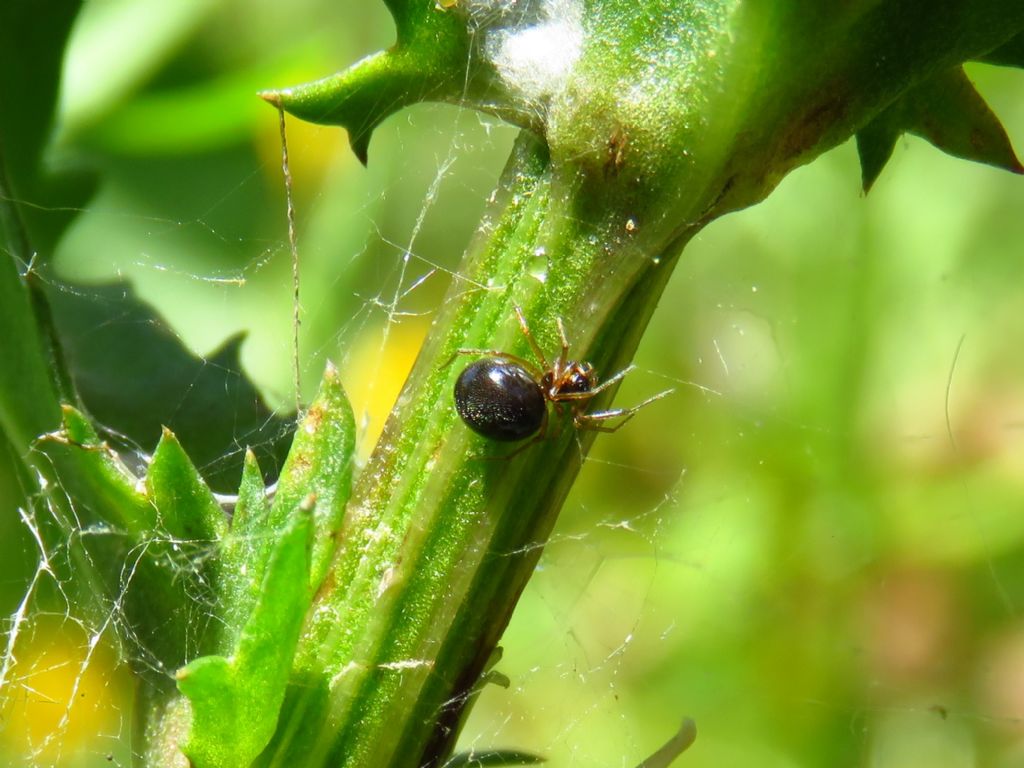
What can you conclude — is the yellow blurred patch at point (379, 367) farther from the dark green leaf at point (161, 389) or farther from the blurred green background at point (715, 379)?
the dark green leaf at point (161, 389)

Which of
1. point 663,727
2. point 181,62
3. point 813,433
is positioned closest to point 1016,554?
point 813,433

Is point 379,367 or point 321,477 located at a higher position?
point 321,477

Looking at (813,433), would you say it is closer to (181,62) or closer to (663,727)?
(663,727)

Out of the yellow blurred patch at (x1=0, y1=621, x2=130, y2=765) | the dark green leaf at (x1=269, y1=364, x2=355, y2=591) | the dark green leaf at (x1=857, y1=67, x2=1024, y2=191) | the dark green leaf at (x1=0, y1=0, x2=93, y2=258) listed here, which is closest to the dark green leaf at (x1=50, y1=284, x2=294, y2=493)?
the dark green leaf at (x1=0, y1=0, x2=93, y2=258)

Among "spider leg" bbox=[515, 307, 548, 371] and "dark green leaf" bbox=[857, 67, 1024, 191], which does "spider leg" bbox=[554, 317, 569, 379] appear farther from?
"dark green leaf" bbox=[857, 67, 1024, 191]

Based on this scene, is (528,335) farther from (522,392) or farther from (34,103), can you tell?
(34,103)

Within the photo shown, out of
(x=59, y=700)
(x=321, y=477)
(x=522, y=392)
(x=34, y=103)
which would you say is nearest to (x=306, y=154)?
(x=34, y=103)
